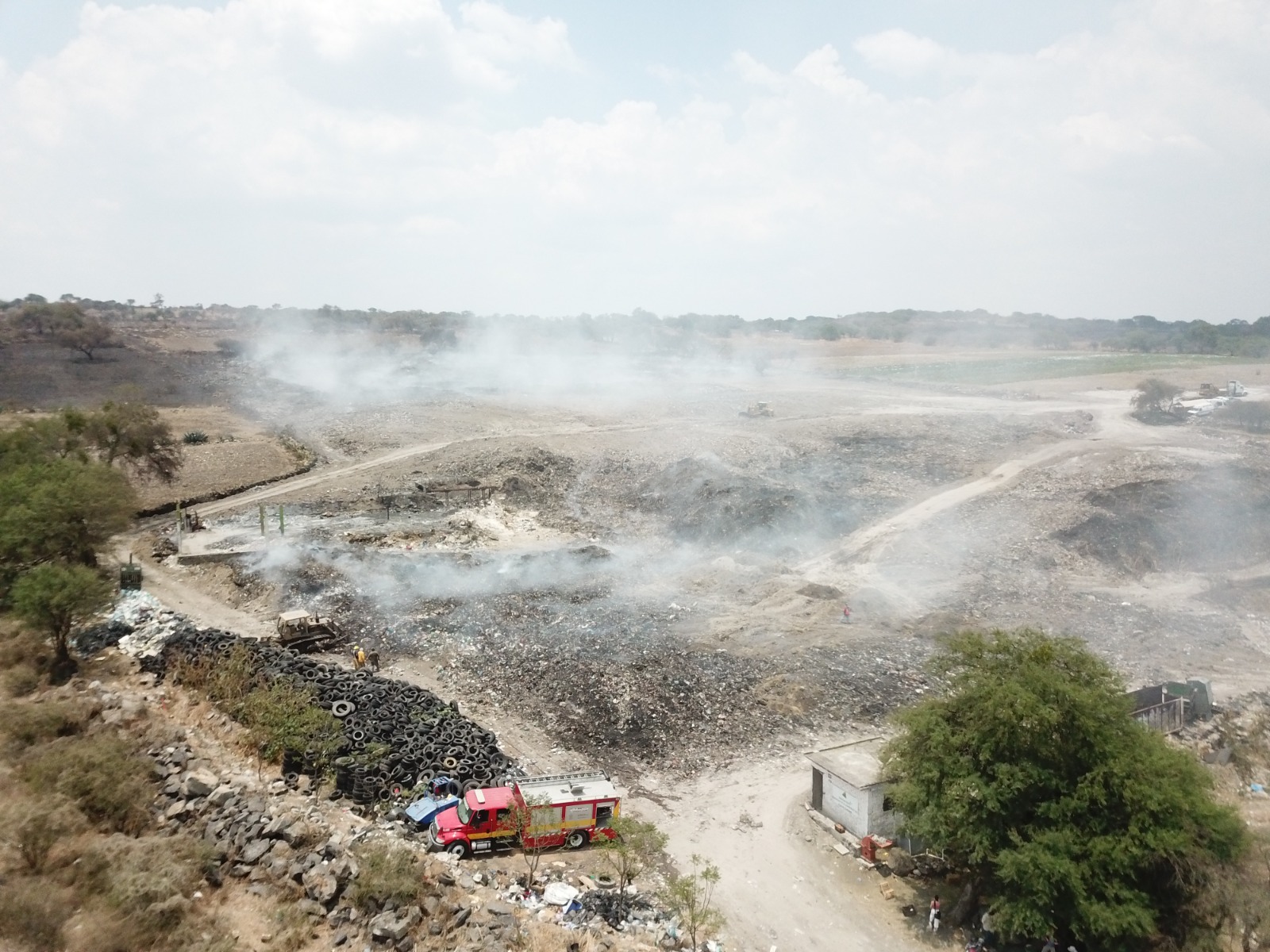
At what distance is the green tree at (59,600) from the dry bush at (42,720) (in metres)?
2.66

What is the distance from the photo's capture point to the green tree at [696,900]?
35.9 feet

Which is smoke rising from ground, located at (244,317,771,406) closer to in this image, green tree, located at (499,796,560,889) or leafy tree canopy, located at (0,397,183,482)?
leafy tree canopy, located at (0,397,183,482)

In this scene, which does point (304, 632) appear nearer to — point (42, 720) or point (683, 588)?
point (42, 720)

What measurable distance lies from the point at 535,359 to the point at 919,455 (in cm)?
5472

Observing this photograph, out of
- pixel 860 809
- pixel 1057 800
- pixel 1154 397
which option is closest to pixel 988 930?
pixel 1057 800

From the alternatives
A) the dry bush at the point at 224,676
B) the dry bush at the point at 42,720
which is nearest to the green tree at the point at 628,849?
the dry bush at the point at 224,676

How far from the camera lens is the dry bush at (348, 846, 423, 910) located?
10.7m

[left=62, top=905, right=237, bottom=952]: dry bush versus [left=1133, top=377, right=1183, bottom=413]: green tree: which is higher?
[left=1133, top=377, right=1183, bottom=413]: green tree

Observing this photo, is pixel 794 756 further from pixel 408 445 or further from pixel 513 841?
pixel 408 445

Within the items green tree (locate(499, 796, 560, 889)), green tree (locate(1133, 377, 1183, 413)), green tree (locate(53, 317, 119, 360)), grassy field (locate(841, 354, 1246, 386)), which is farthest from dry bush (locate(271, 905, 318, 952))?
green tree (locate(53, 317, 119, 360))

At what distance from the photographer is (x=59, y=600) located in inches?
703

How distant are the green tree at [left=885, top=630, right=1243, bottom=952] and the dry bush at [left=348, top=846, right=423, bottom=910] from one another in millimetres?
7143

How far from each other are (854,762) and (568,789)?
515cm

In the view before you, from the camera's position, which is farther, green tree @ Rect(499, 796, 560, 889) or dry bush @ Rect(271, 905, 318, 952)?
green tree @ Rect(499, 796, 560, 889)
